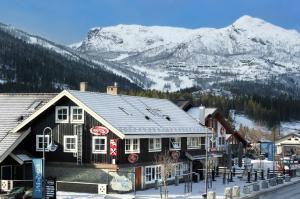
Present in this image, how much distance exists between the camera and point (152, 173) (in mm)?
52250

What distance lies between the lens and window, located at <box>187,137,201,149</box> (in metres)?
59.5

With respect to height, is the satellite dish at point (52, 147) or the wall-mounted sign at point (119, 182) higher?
the satellite dish at point (52, 147)

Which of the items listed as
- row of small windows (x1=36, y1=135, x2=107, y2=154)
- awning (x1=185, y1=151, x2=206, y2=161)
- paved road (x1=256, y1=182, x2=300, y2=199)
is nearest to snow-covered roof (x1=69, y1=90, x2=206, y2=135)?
row of small windows (x1=36, y1=135, x2=107, y2=154)

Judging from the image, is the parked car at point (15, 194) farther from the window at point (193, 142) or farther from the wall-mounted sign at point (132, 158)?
the window at point (193, 142)

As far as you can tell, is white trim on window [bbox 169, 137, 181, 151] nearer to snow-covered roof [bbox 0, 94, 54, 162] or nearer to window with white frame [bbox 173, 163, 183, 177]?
window with white frame [bbox 173, 163, 183, 177]

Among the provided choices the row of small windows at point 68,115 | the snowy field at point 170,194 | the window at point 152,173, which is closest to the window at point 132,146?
the window at point 152,173

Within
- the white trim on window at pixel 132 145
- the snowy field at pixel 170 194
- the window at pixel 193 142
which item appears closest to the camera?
the snowy field at pixel 170 194

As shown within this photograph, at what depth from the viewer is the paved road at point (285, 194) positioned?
5034 centimetres

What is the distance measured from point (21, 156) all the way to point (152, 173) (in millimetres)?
10942

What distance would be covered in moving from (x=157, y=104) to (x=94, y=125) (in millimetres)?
12815

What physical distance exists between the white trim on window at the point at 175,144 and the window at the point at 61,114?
10412 millimetres

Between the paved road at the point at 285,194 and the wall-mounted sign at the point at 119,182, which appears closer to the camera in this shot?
the wall-mounted sign at the point at 119,182

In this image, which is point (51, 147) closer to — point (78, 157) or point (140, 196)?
point (78, 157)

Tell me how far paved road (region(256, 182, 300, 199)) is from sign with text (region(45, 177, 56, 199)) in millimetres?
17381
